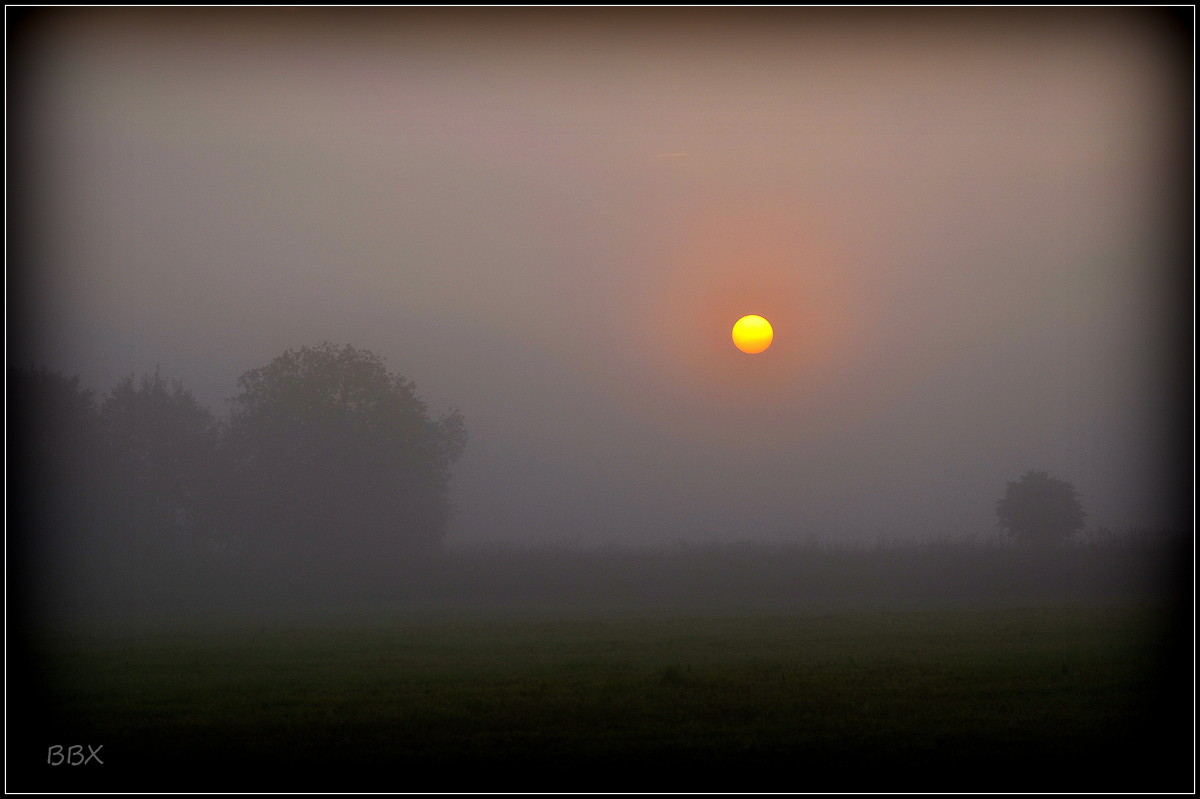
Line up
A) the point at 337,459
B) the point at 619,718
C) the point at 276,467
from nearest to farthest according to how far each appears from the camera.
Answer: the point at 619,718
the point at 276,467
the point at 337,459

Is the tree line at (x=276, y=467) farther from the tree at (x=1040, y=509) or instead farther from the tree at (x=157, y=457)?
the tree at (x=1040, y=509)

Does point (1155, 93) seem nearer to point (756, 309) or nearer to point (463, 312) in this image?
point (756, 309)

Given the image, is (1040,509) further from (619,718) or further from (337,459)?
(337,459)

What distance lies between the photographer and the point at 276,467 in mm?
18938

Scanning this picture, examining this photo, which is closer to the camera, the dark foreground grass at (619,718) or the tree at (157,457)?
the dark foreground grass at (619,718)

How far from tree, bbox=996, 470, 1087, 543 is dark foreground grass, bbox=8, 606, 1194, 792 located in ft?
6.80

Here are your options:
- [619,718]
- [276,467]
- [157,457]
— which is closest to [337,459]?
[276,467]

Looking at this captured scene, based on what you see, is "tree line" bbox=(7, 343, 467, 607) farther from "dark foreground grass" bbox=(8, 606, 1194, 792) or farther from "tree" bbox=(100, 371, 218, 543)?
"dark foreground grass" bbox=(8, 606, 1194, 792)

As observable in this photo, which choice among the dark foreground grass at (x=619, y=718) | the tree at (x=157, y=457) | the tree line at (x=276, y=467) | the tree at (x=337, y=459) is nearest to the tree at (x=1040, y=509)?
the dark foreground grass at (x=619, y=718)

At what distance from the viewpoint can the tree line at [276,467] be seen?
1230 cm

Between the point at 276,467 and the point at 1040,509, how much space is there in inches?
→ 577

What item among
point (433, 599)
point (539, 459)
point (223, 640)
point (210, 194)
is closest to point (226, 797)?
point (223, 640)

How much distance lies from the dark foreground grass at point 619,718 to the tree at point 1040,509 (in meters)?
2.07

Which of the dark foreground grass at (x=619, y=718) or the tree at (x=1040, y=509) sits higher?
the tree at (x=1040, y=509)
